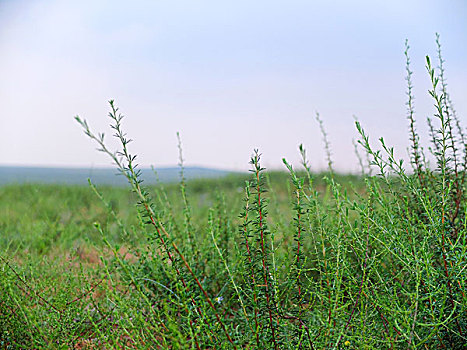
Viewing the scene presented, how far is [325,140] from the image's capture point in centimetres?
238

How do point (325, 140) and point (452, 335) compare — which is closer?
point (452, 335)

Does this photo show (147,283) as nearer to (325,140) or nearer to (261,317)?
(261,317)

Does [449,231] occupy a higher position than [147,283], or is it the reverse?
[449,231]

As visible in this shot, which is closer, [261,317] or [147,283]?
[261,317]

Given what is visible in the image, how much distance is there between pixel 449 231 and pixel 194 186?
6.47 metres

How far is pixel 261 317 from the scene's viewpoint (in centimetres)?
145

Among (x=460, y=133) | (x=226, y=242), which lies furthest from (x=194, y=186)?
(x=460, y=133)

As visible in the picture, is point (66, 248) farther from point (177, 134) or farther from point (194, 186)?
point (194, 186)

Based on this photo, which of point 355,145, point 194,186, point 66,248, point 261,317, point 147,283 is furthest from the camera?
point 194,186

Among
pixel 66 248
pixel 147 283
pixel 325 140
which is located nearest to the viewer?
pixel 147 283

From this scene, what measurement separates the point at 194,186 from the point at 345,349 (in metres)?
6.69

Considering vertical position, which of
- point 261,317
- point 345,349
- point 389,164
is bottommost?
point 345,349

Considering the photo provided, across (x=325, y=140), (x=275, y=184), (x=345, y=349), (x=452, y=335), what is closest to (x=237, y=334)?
(x=345, y=349)

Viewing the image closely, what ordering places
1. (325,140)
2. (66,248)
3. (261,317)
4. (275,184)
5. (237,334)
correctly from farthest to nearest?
(275,184), (66,248), (325,140), (237,334), (261,317)
